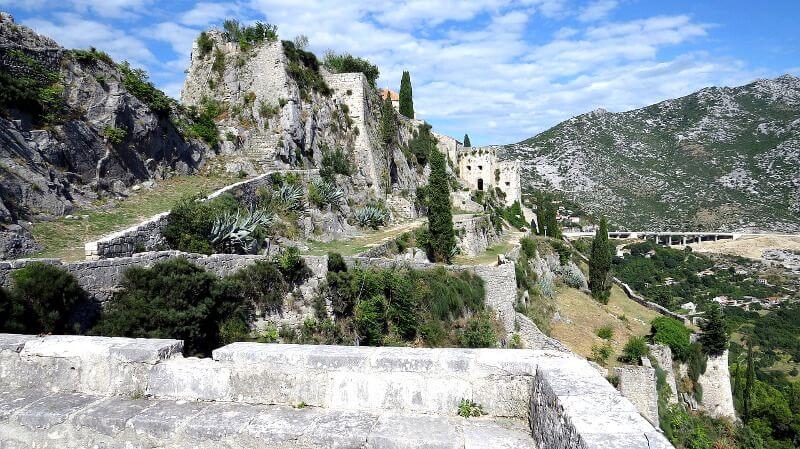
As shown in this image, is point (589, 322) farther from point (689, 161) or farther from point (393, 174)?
point (689, 161)

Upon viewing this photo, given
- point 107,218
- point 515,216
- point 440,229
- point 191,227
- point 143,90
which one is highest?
point 143,90

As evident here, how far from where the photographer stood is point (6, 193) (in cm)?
1122

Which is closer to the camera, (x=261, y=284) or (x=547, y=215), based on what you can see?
(x=261, y=284)

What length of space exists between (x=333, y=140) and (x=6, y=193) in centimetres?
1884

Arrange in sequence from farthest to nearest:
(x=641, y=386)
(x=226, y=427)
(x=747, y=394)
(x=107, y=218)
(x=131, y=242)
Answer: (x=747, y=394), (x=641, y=386), (x=107, y=218), (x=131, y=242), (x=226, y=427)

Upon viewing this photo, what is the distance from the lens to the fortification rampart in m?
3.10

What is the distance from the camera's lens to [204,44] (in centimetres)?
2778

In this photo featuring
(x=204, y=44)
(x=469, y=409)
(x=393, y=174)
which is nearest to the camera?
(x=469, y=409)

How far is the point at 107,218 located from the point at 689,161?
285 feet

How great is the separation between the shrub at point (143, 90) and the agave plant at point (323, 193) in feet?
22.6

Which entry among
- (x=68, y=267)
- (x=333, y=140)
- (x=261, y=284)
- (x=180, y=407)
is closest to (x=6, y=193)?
(x=68, y=267)

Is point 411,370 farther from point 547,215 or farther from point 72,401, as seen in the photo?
point 547,215

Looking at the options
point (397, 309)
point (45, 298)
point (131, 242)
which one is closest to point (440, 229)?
point (397, 309)

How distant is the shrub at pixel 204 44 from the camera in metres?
27.8
